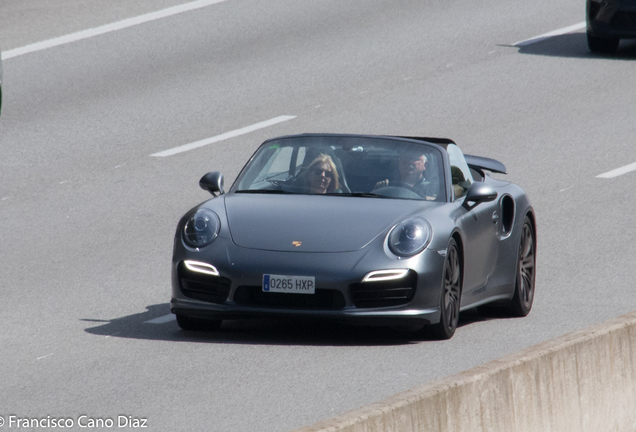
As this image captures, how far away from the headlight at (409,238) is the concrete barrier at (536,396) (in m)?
1.58

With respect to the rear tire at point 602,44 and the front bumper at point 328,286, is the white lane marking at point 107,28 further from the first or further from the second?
the front bumper at point 328,286

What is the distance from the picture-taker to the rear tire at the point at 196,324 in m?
8.34

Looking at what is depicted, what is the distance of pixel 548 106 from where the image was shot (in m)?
18.0

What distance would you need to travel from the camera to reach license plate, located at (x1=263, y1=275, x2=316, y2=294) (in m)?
7.72

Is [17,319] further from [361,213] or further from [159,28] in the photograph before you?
[159,28]

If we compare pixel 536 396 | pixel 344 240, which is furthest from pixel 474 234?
pixel 536 396

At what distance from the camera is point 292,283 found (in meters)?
7.73

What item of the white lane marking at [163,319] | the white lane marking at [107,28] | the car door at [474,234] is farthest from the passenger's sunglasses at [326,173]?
the white lane marking at [107,28]

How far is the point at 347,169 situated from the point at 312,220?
0.87 m

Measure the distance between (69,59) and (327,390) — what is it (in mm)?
13840

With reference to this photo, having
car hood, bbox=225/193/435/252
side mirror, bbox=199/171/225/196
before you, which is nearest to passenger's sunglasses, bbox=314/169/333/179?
car hood, bbox=225/193/435/252

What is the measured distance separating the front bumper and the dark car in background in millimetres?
13413

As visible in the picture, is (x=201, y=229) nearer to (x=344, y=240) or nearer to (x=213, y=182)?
(x=213, y=182)

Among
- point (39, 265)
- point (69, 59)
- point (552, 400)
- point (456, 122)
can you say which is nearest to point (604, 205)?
point (456, 122)
